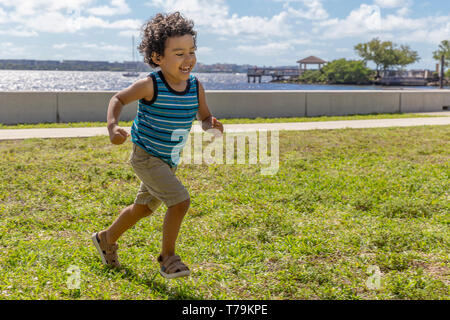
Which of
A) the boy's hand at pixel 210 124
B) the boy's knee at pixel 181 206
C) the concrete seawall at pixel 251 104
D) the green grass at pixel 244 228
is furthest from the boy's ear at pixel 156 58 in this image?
the concrete seawall at pixel 251 104

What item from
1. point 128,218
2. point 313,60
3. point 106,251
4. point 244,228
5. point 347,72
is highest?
point 313,60

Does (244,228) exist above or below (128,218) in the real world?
below

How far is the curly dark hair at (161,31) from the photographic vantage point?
9.57ft

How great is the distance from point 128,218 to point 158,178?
45 centimetres

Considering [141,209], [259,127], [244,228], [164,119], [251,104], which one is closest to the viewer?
[164,119]

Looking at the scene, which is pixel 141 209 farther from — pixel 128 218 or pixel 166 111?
pixel 166 111

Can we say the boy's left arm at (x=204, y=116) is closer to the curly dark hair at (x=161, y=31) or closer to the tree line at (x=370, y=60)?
the curly dark hair at (x=161, y=31)

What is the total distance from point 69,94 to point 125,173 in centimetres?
616

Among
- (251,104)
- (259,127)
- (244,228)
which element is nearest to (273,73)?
(251,104)

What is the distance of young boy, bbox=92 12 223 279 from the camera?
9.50 feet

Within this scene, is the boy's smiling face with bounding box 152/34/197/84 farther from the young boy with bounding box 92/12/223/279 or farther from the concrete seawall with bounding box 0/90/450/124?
the concrete seawall with bounding box 0/90/450/124

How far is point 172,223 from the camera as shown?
9.80ft

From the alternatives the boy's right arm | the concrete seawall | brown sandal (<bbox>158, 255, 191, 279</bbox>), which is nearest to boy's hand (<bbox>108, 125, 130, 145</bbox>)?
the boy's right arm

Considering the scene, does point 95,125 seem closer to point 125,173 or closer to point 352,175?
point 125,173
